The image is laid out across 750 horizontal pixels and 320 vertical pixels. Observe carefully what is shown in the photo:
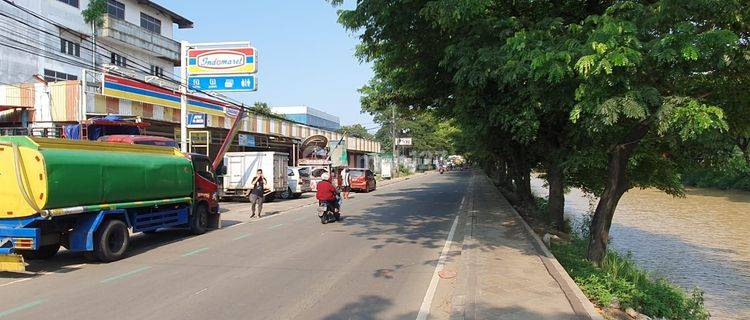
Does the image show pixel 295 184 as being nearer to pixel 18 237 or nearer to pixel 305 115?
pixel 18 237

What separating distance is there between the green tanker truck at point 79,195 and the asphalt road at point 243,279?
0.46 meters

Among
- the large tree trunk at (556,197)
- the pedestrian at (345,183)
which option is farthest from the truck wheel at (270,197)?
the large tree trunk at (556,197)

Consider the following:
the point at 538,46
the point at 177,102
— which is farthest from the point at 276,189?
the point at 538,46

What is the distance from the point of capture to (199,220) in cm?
1456

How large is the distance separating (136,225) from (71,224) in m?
1.48

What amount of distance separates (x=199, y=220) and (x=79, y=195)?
4.83 m

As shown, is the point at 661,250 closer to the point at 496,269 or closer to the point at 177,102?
the point at 496,269

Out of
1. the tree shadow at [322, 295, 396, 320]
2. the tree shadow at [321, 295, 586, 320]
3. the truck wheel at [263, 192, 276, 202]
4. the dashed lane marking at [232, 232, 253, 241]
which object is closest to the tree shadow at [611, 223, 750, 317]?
the tree shadow at [321, 295, 586, 320]

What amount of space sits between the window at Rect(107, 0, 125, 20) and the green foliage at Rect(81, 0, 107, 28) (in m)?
1.26

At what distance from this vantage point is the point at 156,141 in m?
17.4

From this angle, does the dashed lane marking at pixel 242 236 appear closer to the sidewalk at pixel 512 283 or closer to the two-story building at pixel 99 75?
the sidewalk at pixel 512 283

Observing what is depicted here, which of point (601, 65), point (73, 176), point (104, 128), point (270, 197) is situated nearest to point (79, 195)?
point (73, 176)

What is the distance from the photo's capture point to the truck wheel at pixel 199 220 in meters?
14.3

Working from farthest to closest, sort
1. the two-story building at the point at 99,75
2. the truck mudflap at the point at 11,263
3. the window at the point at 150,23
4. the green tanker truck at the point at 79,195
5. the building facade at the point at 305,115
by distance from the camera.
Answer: the building facade at the point at 305,115 < the window at the point at 150,23 < the two-story building at the point at 99,75 < the green tanker truck at the point at 79,195 < the truck mudflap at the point at 11,263
